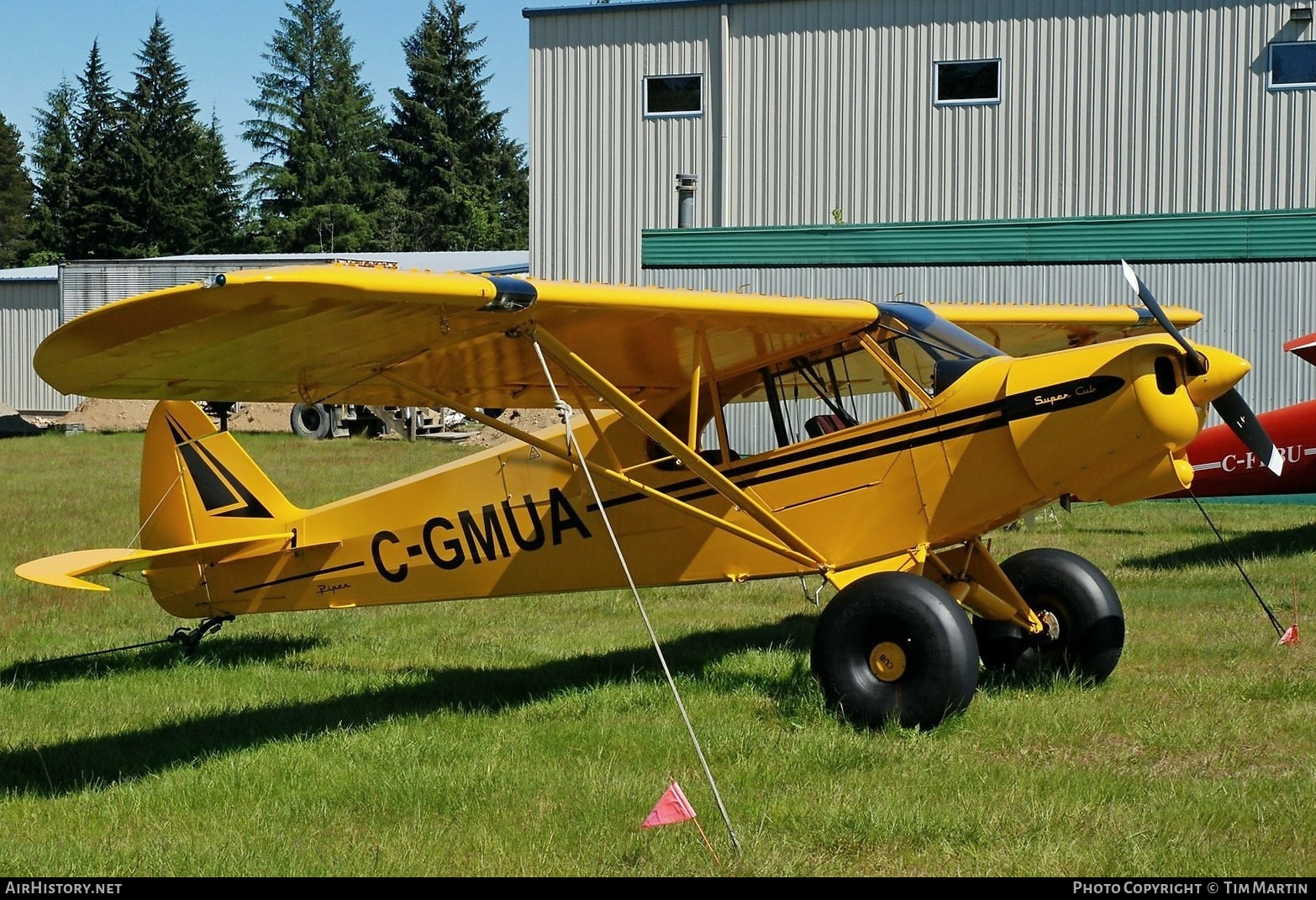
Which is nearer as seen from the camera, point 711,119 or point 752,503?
point 752,503

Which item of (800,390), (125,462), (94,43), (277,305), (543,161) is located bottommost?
(125,462)

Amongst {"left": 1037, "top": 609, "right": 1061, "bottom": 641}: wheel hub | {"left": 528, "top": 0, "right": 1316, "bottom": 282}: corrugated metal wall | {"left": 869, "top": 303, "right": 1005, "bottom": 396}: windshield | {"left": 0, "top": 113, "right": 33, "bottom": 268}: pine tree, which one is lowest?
{"left": 1037, "top": 609, "right": 1061, "bottom": 641}: wheel hub

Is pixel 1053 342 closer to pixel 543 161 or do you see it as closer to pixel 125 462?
pixel 543 161

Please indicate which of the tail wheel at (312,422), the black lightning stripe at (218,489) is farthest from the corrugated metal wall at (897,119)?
the black lightning stripe at (218,489)

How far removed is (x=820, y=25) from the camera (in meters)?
24.9

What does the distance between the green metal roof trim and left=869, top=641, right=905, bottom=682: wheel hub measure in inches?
570

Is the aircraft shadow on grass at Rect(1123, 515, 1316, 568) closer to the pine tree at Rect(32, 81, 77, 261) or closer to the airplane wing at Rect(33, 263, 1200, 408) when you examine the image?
the airplane wing at Rect(33, 263, 1200, 408)

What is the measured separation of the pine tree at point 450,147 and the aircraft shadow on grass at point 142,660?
62.2 meters

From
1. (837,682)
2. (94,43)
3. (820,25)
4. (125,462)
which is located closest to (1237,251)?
(820,25)

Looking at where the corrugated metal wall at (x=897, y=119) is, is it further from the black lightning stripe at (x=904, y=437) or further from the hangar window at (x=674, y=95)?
the black lightning stripe at (x=904, y=437)

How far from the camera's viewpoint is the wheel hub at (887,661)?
7215 millimetres

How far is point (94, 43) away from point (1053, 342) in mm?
78264

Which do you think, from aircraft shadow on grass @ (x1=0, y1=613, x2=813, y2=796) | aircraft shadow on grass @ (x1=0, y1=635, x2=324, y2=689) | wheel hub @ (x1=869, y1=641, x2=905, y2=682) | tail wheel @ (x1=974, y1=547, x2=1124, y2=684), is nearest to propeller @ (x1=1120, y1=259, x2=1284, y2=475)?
tail wheel @ (x1=974, y1=547, x2=1124, y2=684)

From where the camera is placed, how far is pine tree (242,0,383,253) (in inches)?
2810
